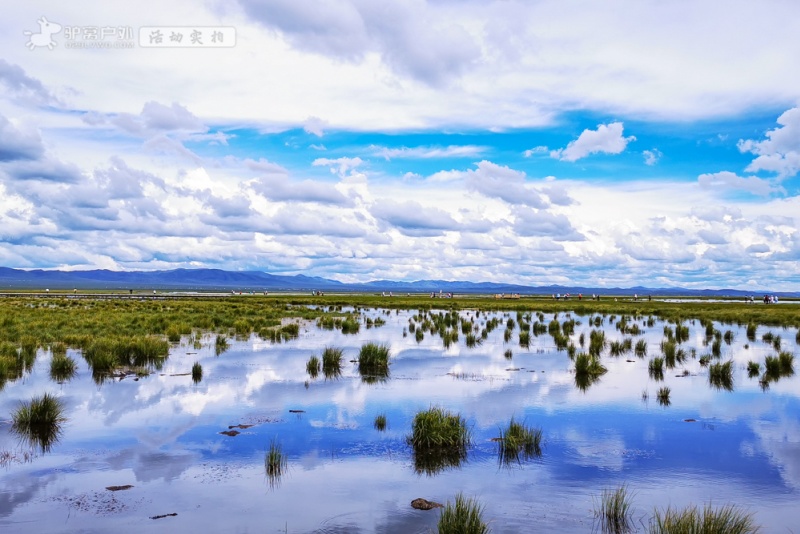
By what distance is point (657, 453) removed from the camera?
1301 cm

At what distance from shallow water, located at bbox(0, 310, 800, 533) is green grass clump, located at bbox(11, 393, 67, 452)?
0.31m

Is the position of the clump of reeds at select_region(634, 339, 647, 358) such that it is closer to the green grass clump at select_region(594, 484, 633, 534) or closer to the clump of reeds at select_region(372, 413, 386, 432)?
the clump of reeds at select_region(372, 413, 386, 432)

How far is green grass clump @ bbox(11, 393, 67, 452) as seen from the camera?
44.2 feet

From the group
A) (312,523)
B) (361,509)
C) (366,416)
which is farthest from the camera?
(366,416)

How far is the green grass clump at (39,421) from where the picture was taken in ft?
44.2

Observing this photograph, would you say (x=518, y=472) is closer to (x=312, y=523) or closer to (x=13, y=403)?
(x=312, y=523)

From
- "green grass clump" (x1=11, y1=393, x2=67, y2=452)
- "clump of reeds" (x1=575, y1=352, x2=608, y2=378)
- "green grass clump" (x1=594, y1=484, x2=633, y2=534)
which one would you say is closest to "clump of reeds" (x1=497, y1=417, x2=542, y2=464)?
"green grass clump" (x1=594, y1=484, x2=633, y2=534)

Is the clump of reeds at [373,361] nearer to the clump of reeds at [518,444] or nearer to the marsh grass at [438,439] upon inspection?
the marsh grass at [438,439]

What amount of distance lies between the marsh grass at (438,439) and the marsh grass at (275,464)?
2.66m

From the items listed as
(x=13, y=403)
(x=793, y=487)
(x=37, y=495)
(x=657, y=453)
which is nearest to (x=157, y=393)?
(x=13, y=403)

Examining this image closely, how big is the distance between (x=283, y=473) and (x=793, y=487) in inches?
369

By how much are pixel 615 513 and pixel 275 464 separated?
6.20m

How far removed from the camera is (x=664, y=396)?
18.9 m

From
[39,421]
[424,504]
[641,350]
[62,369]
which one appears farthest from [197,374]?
[641,350]
